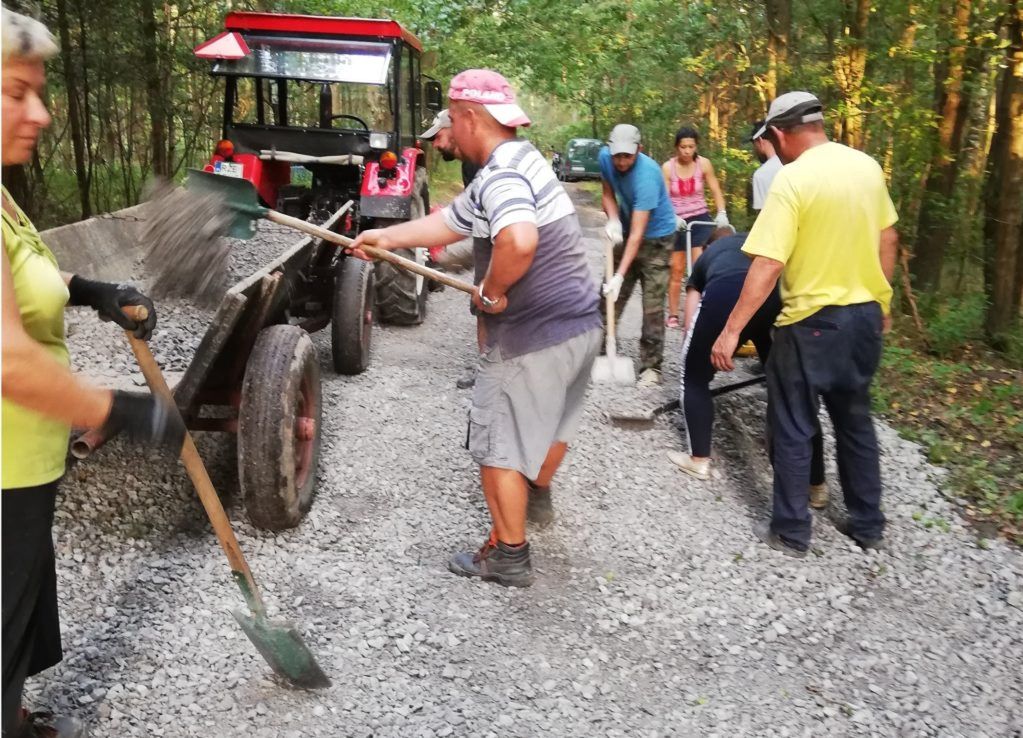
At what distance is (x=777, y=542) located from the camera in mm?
3781

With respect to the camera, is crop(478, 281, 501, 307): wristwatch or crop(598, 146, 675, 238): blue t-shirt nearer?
crop(478, 281, 501, 307): wristwatch

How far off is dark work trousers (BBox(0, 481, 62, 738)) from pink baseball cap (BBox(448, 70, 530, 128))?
184cm

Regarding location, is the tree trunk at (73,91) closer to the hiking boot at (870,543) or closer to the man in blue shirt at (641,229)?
the man in blue shirt at (641,229)

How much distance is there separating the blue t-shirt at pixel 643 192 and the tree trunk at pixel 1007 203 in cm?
319

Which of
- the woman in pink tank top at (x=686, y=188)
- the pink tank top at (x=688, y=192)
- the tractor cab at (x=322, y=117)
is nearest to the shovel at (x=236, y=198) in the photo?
the tractor cab at (x=322, y=117)

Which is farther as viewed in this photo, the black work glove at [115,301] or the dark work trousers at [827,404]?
the dark work trousers at [827,404]

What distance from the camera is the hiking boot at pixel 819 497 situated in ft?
13.7

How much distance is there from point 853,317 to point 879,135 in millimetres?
6095

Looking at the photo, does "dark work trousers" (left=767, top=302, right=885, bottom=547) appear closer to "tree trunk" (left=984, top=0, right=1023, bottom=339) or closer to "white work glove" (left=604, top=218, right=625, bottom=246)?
"white work glove" (left=604, top=218, right=625, bottom=246)

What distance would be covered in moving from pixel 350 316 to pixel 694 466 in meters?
2.40

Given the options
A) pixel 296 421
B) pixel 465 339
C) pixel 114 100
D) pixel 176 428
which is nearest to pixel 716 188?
pixel 465 339

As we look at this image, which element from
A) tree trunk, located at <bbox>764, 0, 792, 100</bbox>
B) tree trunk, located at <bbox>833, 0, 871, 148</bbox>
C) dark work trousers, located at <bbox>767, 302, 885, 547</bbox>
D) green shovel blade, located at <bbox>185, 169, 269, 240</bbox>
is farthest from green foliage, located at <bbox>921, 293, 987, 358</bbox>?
green shovel blade, located at <bbox>185, 169, 269, 240</bbox>

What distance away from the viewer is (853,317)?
354 cm

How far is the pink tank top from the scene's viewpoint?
714 cm
